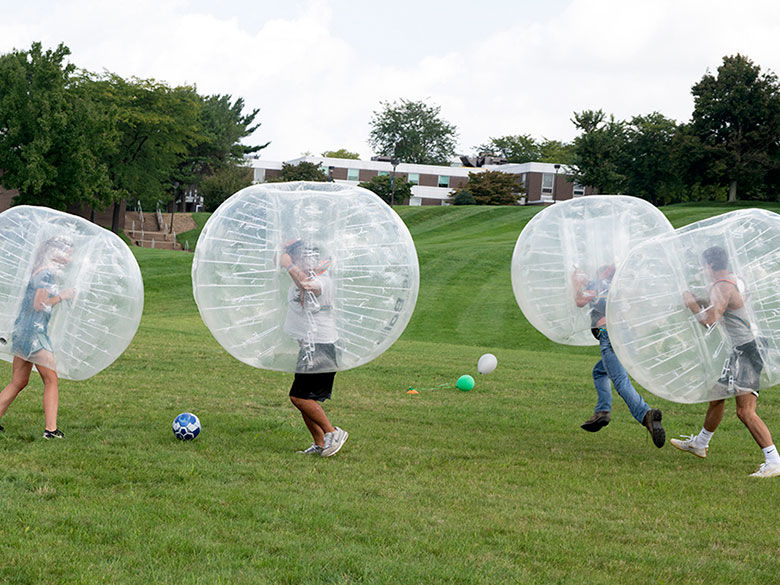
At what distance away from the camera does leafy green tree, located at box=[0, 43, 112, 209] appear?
116 feet

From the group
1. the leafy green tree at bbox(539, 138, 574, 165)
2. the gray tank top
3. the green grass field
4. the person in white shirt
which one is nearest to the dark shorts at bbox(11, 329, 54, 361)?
the green grass field

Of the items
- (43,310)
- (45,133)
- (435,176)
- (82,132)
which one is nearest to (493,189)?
(435,176)

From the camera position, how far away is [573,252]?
7906 millimetres

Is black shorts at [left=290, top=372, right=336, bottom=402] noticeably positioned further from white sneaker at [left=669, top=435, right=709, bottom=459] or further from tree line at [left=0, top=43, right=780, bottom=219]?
tree line at [left=0, top=43, right=780, bottom=219]

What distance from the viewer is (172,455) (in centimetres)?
632

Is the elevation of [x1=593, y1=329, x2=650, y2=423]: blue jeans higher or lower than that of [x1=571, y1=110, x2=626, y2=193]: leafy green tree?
lower

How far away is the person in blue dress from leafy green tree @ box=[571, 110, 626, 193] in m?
49.7

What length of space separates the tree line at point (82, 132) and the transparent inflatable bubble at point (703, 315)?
33.9m

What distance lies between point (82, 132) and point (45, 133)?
172cm

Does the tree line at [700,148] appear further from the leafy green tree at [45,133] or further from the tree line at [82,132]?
the leafy green tree at [45,133]

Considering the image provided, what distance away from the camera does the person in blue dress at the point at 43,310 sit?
6500 mm

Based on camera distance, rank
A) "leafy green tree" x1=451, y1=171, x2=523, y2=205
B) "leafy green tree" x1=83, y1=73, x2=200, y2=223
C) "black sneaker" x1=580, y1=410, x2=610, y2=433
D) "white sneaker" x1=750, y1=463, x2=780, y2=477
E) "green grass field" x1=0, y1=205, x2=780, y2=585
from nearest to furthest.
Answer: "green grass field" x1=0, y1=205, x2=780, y2=585 < "white sneaker" x1=750, y1=463, x2=780, y2=477 < "black sneaker" x1=580, y1=410, x2=610, y2=433 < "leafy green tree" x1=83, y1=73, x2=200, y2=223 < "leafy green tree" x1=451, y1=171, x2=523, y2=205

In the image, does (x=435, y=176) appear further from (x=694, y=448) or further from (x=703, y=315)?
(x=703, y=315)

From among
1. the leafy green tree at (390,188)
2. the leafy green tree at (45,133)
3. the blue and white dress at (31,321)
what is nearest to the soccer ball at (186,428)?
the blue and white dress at (31,321)
